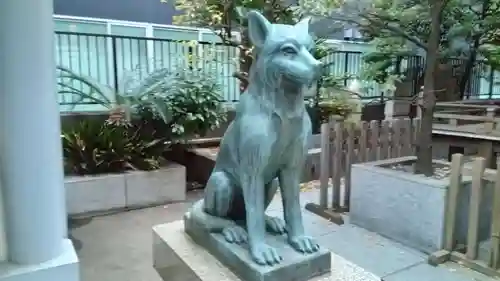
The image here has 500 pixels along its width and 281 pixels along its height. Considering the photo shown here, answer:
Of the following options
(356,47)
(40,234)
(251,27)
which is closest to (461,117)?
(356,47)

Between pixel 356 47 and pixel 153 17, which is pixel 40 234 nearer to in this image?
pixel 153 17

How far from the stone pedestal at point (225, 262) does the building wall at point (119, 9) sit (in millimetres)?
5040

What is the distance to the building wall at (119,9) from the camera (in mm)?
6422

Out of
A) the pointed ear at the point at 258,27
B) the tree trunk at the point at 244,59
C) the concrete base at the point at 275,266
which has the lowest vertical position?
the concrete base at the point at 275,266

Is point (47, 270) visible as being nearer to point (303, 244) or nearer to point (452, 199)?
point (303, 244)

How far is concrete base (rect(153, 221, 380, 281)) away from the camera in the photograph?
1.71 m

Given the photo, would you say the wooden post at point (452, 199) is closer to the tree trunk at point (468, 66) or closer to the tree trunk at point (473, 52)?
the tree trunk at point (473, 52)

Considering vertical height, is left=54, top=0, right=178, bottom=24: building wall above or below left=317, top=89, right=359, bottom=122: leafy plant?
above

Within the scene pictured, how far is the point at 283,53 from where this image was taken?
1485 millimetres

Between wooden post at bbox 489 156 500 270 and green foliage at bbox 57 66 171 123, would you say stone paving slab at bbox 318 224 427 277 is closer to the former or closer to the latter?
wooden post at bbox 489 156 500 270

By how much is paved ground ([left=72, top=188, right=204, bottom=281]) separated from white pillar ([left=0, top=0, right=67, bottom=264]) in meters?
1.18

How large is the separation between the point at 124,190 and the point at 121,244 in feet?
2.79

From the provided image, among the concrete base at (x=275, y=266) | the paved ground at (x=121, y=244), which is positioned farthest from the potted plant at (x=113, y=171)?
the concrete base at (x=275, y=266)

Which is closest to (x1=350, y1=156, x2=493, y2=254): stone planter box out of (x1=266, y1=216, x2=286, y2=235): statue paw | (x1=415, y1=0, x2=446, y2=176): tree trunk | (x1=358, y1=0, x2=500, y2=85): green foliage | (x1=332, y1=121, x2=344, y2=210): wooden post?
(x1=415, y1=0, x2=446, y2=176): tree trunk
